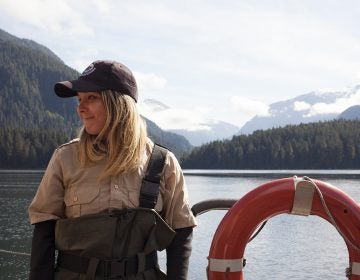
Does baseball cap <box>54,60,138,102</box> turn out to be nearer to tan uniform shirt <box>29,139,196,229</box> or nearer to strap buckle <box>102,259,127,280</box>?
tan uniform shirt <box>29,139,196,229</box>

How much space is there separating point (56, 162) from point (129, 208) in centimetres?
48

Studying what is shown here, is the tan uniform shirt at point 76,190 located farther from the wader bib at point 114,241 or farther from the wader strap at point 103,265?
the wader strap at point 103,265

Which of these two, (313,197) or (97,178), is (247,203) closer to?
(313,197)

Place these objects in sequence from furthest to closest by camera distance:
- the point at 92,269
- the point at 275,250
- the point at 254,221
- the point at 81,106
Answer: the point at 275,250 < the point at 254,221 < the point at 81,106 < the point at 92,269

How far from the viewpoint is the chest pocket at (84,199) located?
279 cm

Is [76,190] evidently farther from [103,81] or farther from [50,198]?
[103,81]

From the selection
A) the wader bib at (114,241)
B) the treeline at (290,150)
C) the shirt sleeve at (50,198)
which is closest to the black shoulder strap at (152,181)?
the wader bib at (114,241)

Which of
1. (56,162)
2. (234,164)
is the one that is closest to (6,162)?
(234,164)

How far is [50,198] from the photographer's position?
9.21ft

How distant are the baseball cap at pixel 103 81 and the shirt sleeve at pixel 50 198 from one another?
40 cm

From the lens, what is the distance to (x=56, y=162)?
2.87 m

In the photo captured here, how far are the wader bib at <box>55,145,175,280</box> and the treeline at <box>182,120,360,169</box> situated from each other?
12075cm

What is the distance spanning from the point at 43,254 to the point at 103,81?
982 mm

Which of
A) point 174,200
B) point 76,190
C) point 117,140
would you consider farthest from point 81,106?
point 174,200
